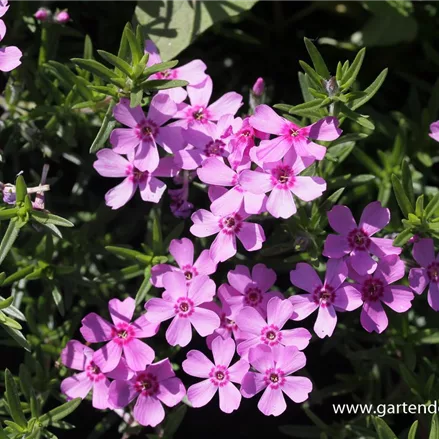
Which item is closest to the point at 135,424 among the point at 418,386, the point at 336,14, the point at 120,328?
the point at 120,328

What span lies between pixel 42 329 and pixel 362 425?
1.62 m

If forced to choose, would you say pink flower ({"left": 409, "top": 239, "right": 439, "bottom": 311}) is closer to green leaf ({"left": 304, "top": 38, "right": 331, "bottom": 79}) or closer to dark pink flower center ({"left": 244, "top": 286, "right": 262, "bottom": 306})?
dark pink flower center ({"left": 244, "top": 286, "right": 262, "bottom": 306})

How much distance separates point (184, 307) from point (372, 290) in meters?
0.78

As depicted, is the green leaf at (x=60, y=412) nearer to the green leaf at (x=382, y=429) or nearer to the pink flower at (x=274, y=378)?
the pink flower at (x=274, y=378)

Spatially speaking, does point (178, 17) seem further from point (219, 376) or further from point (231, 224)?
point (219, 376)

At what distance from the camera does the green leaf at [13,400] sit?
2832mm

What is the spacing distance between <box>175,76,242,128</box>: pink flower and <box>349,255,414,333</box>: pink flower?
35.5 inches

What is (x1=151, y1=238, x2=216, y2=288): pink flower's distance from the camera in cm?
288

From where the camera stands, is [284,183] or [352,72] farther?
[352,72]

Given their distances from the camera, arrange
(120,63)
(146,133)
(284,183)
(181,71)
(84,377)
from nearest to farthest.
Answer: (284,183)
(120,63)
(146,133)
(84,377)
(181,71)

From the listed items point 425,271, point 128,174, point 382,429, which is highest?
point 128,174

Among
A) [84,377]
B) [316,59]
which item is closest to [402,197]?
[316,59]

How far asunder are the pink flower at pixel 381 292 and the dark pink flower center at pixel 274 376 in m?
0.40

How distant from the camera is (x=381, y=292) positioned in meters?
2.85
